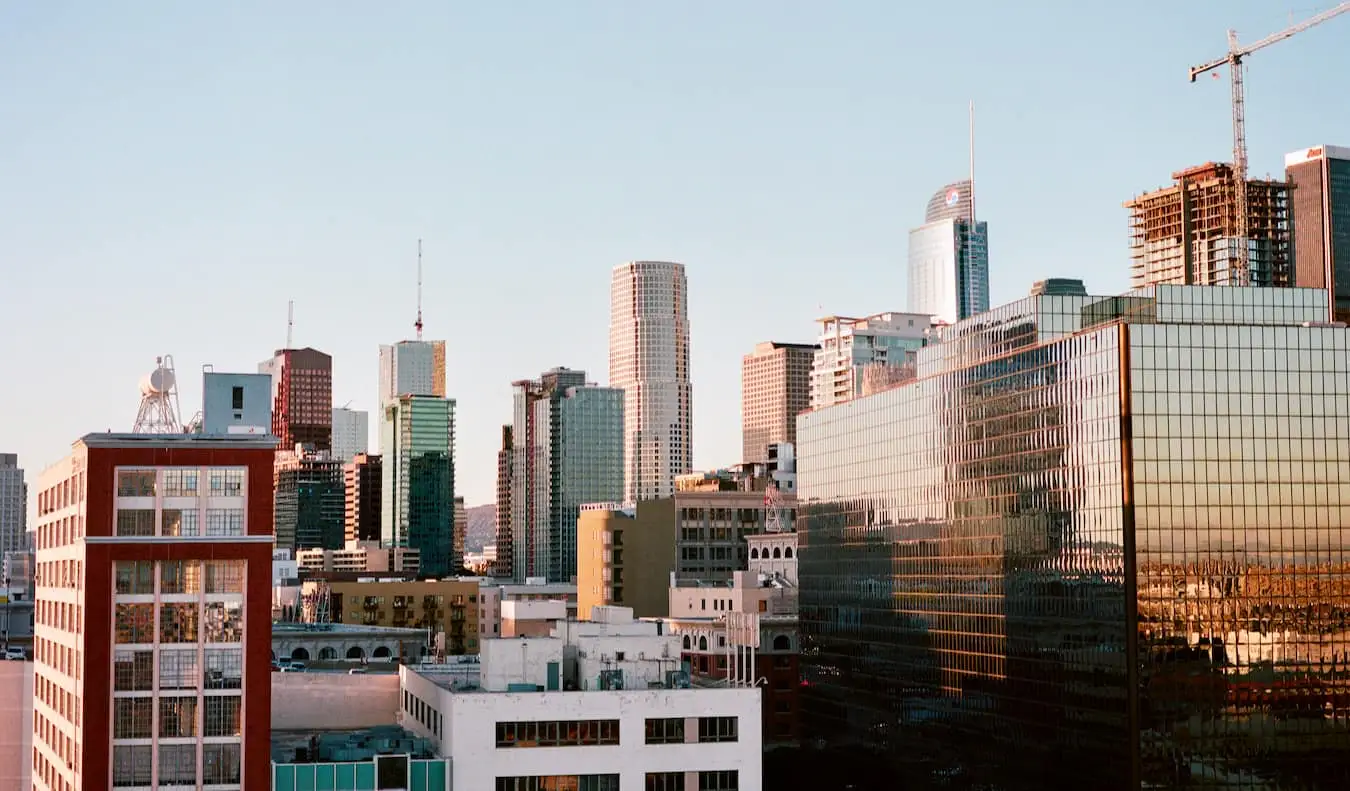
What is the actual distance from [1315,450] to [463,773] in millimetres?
88602

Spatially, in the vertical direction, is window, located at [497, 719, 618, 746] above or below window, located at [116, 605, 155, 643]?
below

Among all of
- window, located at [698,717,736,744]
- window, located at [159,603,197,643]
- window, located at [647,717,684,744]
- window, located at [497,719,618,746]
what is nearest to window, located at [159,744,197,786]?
window, located at [159,603,197,643]

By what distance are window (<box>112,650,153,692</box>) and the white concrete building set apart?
20.1 meters

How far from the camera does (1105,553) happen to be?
164250 mm

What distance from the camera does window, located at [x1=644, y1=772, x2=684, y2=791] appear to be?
12144cm

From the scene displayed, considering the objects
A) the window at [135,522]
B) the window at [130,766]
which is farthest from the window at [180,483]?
the window at [130,766]

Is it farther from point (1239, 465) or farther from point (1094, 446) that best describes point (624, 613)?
point (1239, 465)

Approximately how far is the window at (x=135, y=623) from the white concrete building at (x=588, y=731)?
67.6 ft

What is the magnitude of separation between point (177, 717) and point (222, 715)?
8.78 feet

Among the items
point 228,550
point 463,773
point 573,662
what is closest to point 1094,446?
point 573,662

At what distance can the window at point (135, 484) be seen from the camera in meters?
112

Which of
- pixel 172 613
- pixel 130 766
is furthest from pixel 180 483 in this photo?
pixel 130 766

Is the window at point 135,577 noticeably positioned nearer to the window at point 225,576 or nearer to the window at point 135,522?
the window at point 135,522

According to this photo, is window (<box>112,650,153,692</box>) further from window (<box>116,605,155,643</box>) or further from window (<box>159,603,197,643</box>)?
window (<box>159,603,197,643</box>)
